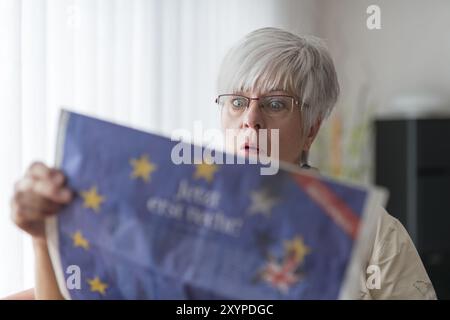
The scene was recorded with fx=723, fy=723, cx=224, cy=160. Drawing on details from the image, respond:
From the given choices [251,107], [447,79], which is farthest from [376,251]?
[447,79]

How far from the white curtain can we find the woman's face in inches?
28.6

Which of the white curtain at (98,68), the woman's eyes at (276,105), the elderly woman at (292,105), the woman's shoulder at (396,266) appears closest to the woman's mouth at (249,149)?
the elderly woman at (292,105)

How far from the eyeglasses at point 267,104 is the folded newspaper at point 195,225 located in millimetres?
595

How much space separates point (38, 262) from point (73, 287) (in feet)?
0.23

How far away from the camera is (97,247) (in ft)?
2.69

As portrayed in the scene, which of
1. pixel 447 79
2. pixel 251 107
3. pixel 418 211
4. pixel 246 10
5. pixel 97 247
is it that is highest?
pixel 246 10

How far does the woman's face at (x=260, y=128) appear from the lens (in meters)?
1.33

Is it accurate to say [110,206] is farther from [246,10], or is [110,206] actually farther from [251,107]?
[246,10]

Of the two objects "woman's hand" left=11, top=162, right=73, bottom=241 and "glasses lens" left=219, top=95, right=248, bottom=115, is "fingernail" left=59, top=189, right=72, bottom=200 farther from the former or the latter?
"glasses lens" left=219, top=95, right=248, bottom=115

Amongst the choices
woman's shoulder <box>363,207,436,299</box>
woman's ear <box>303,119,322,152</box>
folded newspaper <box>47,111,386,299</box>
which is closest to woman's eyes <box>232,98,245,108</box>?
woman's ear <box>303,119,322,152</box>

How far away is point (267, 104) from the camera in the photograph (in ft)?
→ 4.51

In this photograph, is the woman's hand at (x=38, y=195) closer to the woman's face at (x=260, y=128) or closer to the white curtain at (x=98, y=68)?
the woman's face at (x=260, y=128)

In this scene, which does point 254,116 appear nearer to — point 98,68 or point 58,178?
point 58,178
